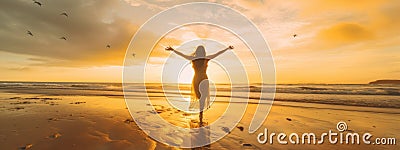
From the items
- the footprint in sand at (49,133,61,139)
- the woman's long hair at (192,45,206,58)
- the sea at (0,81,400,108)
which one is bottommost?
the footprint in sand at (49,133,61,139)

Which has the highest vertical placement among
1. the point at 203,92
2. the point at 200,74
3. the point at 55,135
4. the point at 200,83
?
the point at 200,74

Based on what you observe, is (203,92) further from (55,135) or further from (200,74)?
(55,135)

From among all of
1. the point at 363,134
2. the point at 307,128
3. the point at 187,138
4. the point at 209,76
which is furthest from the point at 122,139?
the point at 363,134

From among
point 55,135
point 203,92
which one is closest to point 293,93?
point 203,92

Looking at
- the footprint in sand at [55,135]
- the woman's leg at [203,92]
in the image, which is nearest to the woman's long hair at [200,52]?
the woman's leg at [203,92]

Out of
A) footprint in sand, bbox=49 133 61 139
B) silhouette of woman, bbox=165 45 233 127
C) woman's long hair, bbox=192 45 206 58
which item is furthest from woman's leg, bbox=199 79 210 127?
footprint in sand, bbox=49 133 61 139

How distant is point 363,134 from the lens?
6.88 m

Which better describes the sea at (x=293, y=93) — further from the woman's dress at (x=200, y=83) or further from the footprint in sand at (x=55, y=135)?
the footprint in sand at (x=55, y=135)

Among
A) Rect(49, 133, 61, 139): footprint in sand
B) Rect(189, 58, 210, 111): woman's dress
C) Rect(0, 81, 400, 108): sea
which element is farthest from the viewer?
Rect(0, 81, 400, 108): sea

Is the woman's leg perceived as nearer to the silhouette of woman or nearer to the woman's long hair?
the silhouette of woman

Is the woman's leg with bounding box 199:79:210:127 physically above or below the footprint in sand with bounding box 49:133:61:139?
above

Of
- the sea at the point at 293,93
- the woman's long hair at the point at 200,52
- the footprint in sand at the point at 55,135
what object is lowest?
the footprint in sand at the point at 55,135

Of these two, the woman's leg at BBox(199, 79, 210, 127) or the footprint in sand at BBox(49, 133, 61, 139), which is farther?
the woman's leg at BBox(199, 79, 210, 127)

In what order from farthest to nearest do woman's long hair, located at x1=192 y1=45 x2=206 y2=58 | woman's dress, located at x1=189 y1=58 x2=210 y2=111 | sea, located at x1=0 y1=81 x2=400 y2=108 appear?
1. sea, located at x1=0 y1=81 x2=400 y2=108
2. woman's dress, located at x1=189 y1=58 x2=210 y2=111
3. woman's long hair, located at x1=192 y1=45 x2=206 y2=58
